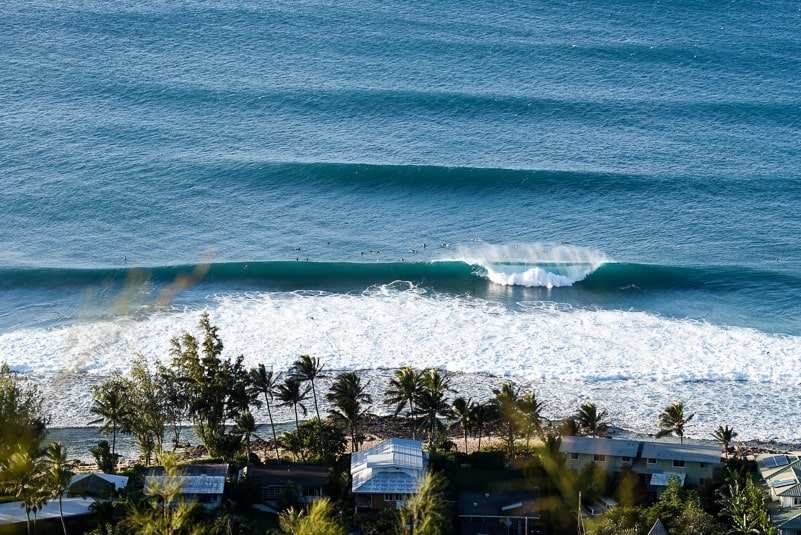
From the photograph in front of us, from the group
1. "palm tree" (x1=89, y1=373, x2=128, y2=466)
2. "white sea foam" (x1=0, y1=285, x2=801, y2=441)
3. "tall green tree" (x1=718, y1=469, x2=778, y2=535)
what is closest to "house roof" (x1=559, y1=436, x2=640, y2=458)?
"tall green tree" (x1=718, y1=469, x2=778, y2=535)

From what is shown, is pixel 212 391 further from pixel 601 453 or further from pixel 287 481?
pixel 601 453

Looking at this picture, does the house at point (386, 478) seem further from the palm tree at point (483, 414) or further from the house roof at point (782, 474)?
the house roof at point (782, 474)

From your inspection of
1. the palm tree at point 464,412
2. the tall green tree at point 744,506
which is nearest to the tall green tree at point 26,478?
the palm tree at point 464,412

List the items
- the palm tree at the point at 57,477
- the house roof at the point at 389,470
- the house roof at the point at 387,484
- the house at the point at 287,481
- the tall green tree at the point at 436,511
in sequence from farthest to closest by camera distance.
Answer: the house at the point at 287,481, the house roof at the point at 389,470, the house roof at the point at 387,484, the palm tree at the point at 57,477, the tall green tree at the point at 436,511

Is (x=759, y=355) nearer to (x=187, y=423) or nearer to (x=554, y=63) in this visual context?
(x=187, y=423)

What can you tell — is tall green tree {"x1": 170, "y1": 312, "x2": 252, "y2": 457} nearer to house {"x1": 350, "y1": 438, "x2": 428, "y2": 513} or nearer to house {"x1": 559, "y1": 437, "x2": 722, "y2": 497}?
house {"x1": 350, "y1": 438, "x2": 428, "y2": 513}

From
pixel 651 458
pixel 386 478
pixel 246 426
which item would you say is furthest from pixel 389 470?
pixel 651 458

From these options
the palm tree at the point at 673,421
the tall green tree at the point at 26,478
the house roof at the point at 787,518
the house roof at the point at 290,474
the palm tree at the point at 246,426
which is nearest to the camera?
the tall green tree at the point at 26,478
